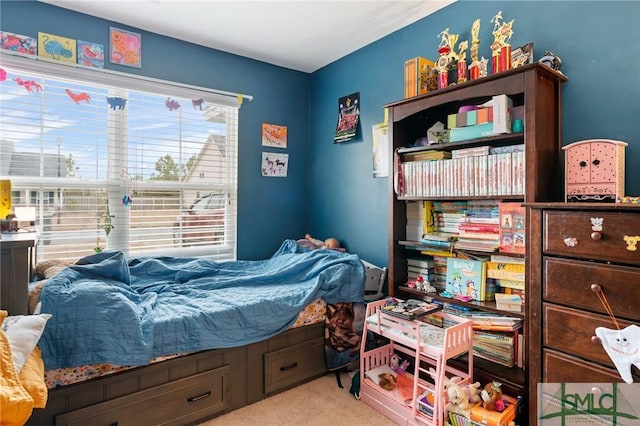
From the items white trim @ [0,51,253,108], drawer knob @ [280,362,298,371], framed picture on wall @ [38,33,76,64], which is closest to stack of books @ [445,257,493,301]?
drawer knob @ [280,362,298,371]

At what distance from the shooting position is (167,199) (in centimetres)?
282

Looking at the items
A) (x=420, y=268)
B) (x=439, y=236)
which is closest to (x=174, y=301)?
(x=420, y=268)

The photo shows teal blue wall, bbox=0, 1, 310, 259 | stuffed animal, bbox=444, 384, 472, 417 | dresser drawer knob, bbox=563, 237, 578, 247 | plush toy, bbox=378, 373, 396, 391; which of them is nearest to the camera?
dresser drawer knob, bbox=563, 237, 578, 247

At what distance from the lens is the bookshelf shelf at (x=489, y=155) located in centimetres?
162

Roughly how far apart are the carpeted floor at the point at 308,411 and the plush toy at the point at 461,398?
35 centimetres

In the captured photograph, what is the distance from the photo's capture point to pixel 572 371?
54.4 inches

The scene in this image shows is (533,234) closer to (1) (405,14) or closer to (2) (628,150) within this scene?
(2) (628,150)

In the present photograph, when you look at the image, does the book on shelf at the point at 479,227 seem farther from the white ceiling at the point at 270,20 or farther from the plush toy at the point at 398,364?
the white ceiling at the point at 270,20

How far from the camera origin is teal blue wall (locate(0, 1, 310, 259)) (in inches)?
105

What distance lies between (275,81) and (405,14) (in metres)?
1.33

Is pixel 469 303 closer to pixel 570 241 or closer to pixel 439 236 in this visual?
pixel 439 236

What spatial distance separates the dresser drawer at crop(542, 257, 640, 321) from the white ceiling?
177cm

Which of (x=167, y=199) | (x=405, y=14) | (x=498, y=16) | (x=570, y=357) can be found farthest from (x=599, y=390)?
(x=167, y=199)

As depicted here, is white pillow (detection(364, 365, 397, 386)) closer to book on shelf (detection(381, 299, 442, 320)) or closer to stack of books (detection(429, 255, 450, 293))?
book on shelf (detection(381, 299, 442, 320))
